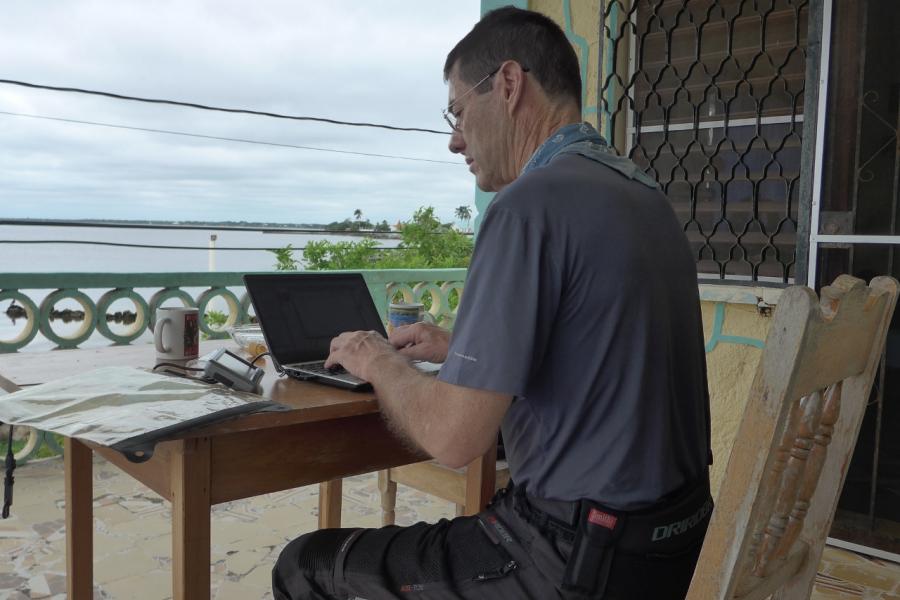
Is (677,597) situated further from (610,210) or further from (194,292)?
(194,292)

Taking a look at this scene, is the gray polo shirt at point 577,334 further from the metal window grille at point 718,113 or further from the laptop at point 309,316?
the metal window grille at point 718,113

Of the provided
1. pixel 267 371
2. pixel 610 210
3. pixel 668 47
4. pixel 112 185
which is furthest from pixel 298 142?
pixel 610 210

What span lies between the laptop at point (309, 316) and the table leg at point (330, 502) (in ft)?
2.89

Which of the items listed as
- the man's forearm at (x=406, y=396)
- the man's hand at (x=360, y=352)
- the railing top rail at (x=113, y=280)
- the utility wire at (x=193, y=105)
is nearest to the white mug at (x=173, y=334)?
the man's hand at (x=360, y=352)

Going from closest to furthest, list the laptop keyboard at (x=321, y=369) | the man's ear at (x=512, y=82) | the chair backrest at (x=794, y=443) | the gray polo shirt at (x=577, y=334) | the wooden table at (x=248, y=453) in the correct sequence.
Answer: the chair backrest at (x=794, y=443) → the gray polo shirt at (x=577, y=334) → the wooden table at (x=248, y=453) → the man's ear at (x=512, y=82) → the laptop keyboard at (x=321, y=369)

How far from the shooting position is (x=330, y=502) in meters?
2.53

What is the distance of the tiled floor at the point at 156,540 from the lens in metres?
2.62

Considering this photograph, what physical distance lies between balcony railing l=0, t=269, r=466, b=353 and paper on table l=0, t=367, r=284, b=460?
1.68m

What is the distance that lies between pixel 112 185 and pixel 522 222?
7297mm

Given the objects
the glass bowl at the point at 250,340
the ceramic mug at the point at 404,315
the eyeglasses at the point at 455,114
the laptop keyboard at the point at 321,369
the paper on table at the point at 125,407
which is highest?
the eyeglasses at the point at 455,114

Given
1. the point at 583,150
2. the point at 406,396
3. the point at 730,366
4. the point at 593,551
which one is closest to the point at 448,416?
the point at 406,396

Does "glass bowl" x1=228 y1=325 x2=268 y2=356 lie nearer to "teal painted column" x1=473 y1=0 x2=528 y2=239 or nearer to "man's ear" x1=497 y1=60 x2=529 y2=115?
"man's ear" x1=497 y1=60 x2=529 y2=115

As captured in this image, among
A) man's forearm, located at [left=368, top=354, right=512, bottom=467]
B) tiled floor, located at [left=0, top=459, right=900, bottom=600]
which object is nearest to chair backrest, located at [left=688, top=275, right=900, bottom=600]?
man's forearm, located at [left=368, top=354, right=512, bottom=467]

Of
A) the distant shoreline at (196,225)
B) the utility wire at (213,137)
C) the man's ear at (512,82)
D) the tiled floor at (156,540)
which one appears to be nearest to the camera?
the man's ear at (512,82)
